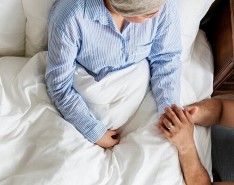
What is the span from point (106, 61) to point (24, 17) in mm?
321

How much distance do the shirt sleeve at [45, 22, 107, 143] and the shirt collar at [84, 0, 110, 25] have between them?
0.27 feet

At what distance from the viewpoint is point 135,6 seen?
764 mm

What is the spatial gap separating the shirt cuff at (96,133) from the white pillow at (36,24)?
1.21ft

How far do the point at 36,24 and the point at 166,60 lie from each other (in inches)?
18.0

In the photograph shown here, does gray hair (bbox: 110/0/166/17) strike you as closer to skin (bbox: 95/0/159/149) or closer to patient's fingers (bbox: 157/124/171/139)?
skin (bbox: 95/0/159/149)

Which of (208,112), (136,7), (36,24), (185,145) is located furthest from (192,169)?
(36,24)

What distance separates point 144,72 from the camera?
110cm

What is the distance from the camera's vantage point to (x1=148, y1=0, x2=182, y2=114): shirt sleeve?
3.42 ft

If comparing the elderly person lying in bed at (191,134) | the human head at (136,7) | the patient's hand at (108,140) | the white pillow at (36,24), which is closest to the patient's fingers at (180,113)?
the elderly person lying in bed at (191,134)

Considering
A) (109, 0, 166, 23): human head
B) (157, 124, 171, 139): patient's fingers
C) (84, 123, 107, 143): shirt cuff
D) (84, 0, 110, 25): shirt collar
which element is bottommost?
(84, 123, 107, 143): shirt cuff

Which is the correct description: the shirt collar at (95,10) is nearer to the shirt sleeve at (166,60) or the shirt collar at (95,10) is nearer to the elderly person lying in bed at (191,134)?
the shirt sleeve at (166,60)

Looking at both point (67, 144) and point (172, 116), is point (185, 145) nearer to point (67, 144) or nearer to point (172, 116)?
point (172, 116)

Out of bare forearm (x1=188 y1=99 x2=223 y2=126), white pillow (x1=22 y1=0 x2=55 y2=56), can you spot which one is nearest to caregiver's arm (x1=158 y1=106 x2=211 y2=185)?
bare forearm (x1=188 y1=99 x2=223 y2=126)

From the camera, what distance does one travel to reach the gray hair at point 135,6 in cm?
76
